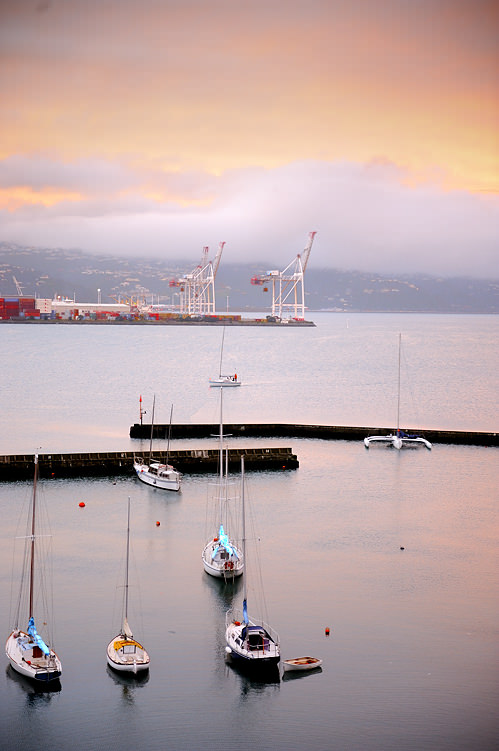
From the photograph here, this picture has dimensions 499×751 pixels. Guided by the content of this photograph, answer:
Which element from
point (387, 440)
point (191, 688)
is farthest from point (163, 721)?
point (387, 440)

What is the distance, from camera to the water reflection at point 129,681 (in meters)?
11.8

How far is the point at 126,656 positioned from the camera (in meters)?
12.4

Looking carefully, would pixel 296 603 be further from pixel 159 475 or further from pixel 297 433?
pixel 297 433

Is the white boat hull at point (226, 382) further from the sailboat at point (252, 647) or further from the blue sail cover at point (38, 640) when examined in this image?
the blue sail cover at point (38, 640)

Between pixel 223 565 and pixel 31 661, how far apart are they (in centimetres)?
Result: 489

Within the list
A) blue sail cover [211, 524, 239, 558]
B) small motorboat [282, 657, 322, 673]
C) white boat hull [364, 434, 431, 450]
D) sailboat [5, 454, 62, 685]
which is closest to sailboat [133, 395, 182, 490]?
blue sail cover [211, 524, 239, 558]

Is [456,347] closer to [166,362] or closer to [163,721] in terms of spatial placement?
[166,362]

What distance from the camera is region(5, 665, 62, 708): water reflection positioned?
1155 cm

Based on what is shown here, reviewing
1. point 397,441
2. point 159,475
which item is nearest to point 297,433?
point 397,441

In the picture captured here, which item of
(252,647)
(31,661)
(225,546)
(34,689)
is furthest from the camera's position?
(225,546)

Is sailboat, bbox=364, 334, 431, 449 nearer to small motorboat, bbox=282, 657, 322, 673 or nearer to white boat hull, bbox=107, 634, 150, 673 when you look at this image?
small motorboat, bbox=282, 657, 322, 673

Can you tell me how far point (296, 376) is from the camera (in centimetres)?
6116

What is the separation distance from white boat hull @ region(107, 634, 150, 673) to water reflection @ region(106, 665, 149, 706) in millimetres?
60

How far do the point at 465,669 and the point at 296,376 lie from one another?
4833 centimetres
